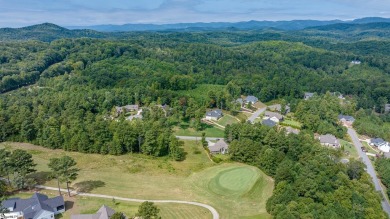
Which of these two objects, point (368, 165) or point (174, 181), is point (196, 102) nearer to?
point (174, 181)

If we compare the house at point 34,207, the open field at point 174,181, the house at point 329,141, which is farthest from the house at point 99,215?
the house at point 329,141

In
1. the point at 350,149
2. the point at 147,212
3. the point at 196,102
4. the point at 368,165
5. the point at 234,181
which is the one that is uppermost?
the point at 147,212

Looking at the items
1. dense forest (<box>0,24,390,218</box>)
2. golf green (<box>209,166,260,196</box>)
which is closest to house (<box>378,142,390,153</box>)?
dense forest (<box>0,24,390,218</box>)

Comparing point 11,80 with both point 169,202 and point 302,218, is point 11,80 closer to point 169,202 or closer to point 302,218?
point 169,202

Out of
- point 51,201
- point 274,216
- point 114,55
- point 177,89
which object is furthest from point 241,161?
point 114,55

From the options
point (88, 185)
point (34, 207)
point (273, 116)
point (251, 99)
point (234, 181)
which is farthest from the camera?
point (251, 99)

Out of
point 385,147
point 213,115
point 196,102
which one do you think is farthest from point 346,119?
point 196,102
